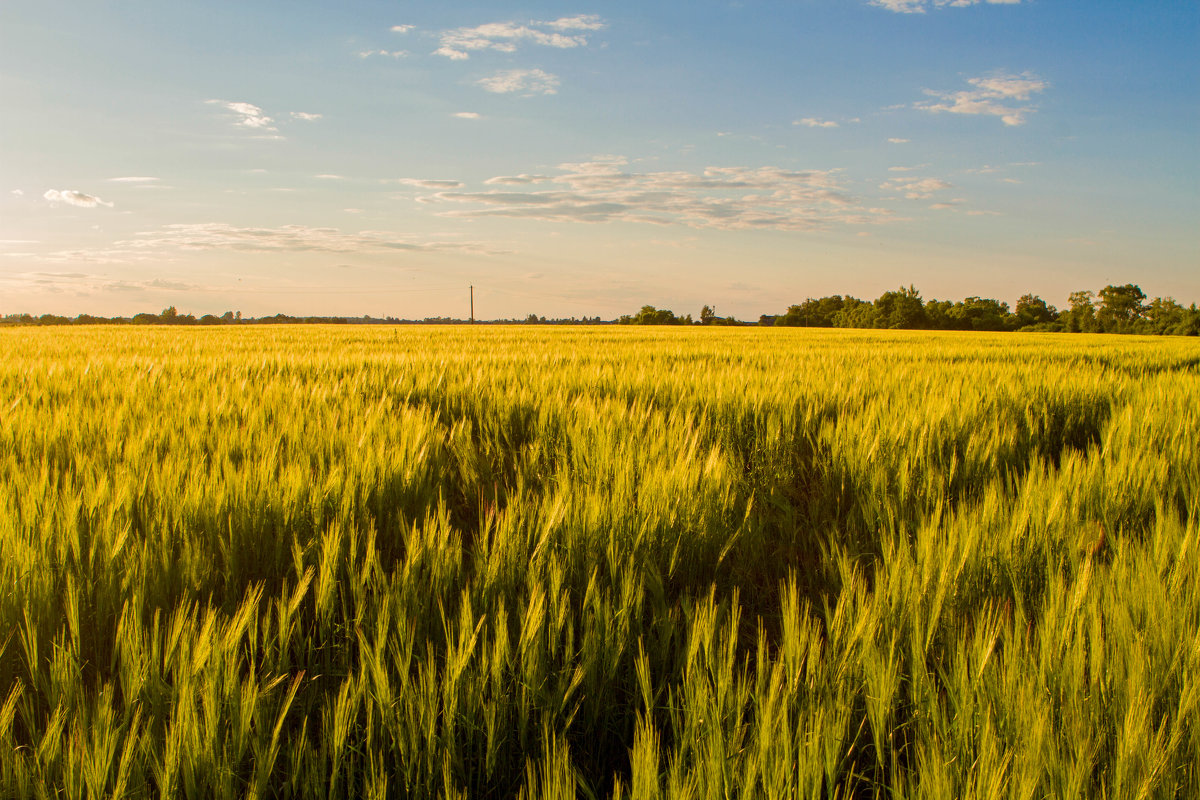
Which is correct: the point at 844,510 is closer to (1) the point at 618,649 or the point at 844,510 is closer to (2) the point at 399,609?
(1) the point at 618,649

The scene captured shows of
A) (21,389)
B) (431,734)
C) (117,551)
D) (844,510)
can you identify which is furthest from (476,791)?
(21,389)

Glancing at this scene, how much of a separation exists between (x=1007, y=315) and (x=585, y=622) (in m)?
92.4

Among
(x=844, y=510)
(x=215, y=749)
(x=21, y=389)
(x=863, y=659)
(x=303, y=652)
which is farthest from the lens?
(x=21, y=389)

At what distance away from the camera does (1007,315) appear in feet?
248

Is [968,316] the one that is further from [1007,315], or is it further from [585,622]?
[585,622]

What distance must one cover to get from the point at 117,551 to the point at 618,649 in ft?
3.20

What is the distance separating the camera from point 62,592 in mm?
1069

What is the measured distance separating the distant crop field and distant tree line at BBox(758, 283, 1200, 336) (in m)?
71.4

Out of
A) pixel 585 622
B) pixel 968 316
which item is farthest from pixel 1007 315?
pixel 585 622

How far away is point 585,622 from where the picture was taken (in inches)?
37.9

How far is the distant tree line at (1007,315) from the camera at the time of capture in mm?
67438

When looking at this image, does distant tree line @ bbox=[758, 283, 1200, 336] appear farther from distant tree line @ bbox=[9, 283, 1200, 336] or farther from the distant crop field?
the distant crop field

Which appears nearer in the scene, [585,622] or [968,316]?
[585,622]

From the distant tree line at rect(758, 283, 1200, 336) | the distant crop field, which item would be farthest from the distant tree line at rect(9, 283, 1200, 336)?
the distant crop field
